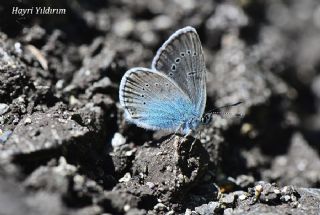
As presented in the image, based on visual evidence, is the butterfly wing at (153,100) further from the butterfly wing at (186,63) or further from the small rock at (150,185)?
the small rock at (150,185)

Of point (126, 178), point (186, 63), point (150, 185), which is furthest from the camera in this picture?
point (186, 63)

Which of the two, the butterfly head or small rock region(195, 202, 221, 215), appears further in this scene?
the butterfly head

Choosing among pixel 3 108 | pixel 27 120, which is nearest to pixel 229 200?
pixel 27 120

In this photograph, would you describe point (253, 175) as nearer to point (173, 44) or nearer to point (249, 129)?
point (249, 129)

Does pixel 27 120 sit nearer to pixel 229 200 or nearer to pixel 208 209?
pixel 208 209

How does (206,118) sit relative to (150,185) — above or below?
above

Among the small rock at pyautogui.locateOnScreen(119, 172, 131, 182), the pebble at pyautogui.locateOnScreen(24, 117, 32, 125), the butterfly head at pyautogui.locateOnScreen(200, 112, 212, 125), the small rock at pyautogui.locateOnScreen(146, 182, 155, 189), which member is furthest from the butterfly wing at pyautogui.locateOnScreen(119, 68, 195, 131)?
the pebble at pyautogui.locateOnScreen(24, 117, 32, 125)

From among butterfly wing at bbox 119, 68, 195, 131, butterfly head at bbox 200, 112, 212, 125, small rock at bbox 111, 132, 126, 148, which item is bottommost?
small rock at bbox 111, 132, 126, 148

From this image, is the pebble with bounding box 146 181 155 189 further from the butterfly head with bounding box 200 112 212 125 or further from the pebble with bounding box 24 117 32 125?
the pebble with bounding box 24 117 32 125

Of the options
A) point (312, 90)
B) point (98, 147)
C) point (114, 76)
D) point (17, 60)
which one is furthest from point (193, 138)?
point (312, 90)
